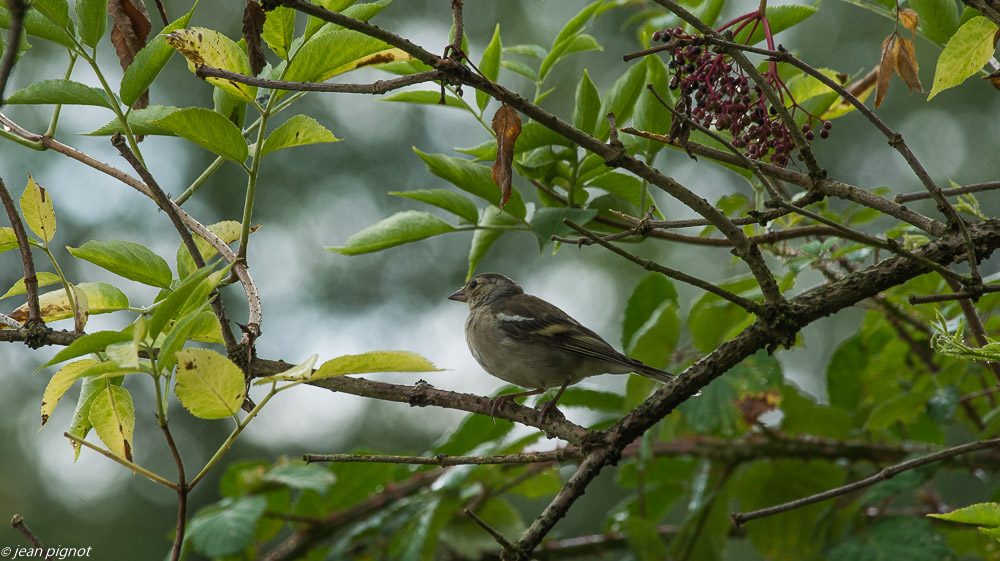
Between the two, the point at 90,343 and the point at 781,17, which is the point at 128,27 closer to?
the point at 90,343

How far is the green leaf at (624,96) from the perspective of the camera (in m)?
2.91

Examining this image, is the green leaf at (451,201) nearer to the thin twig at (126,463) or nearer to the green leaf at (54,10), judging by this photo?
the green leaf at (54,10)

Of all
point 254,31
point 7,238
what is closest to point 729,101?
point 254,31

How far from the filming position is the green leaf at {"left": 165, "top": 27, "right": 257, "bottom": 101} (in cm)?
208

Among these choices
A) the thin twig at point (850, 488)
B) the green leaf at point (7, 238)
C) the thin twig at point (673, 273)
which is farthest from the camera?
the green leaf at point (7, 238)

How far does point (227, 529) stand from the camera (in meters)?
3.51

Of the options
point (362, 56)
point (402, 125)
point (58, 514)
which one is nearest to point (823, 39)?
point (402, 125)

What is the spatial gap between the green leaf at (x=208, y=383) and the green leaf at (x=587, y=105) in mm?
1669

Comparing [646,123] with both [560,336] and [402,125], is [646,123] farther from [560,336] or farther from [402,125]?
[402,125]

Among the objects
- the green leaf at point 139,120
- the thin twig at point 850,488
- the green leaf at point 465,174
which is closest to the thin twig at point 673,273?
the thin twig at point 850,488

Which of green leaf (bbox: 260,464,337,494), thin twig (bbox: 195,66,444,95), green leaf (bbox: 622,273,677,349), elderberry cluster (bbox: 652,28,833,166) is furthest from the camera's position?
green leaf (bbox: 622,273,677,349)

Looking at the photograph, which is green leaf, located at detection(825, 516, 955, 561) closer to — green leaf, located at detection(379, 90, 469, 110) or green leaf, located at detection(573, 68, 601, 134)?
green leaf, located at detection(573, 68, 601, 134)

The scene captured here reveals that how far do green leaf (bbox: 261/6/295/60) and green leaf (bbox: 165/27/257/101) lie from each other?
97 mm

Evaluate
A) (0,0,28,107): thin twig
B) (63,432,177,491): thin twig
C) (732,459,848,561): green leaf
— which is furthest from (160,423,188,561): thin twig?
(732,459,848,561): green leaf
